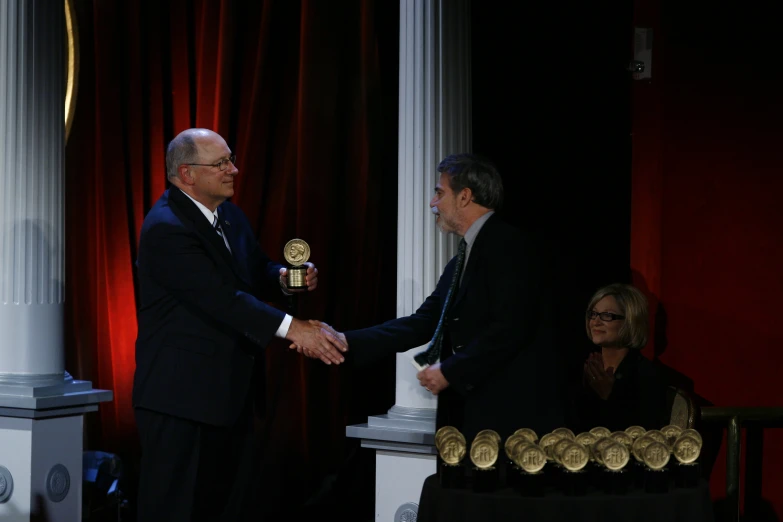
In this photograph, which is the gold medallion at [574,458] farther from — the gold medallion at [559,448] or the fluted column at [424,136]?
the fluted column at [424,136]

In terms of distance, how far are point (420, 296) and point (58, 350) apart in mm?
1849

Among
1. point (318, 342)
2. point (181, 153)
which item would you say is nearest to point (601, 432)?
point (318, 342)

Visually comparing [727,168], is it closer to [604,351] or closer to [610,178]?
[610,178]

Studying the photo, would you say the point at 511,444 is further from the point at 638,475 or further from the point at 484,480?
the point at 638,475

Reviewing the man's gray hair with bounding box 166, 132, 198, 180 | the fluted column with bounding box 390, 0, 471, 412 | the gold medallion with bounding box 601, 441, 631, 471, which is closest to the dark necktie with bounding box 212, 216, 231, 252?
the man's gray hair with bounding box 166, 132, 198, 180

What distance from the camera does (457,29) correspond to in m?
4.11

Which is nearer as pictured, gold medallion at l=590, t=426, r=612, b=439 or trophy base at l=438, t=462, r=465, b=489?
trophy base at l=438, t=462, r=465, b=489

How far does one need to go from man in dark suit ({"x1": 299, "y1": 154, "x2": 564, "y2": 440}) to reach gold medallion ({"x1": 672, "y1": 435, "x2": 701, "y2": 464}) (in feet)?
1.77

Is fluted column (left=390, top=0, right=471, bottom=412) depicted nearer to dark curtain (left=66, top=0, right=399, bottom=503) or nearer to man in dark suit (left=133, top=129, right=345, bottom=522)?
man in dark suit (left=133, top=129, right=345, bottom=522)

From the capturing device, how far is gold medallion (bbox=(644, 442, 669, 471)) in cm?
260

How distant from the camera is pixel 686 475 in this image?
2.67 metres

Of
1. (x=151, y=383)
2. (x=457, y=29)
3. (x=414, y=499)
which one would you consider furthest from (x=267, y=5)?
(x=414, y=499)

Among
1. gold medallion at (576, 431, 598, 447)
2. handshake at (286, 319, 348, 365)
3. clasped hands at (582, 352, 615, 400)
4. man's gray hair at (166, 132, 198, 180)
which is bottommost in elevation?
gold medallion at (576, 431, 598, 447)

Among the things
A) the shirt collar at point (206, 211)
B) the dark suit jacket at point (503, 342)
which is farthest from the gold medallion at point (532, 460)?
the shirt collar at point (206, 211)
